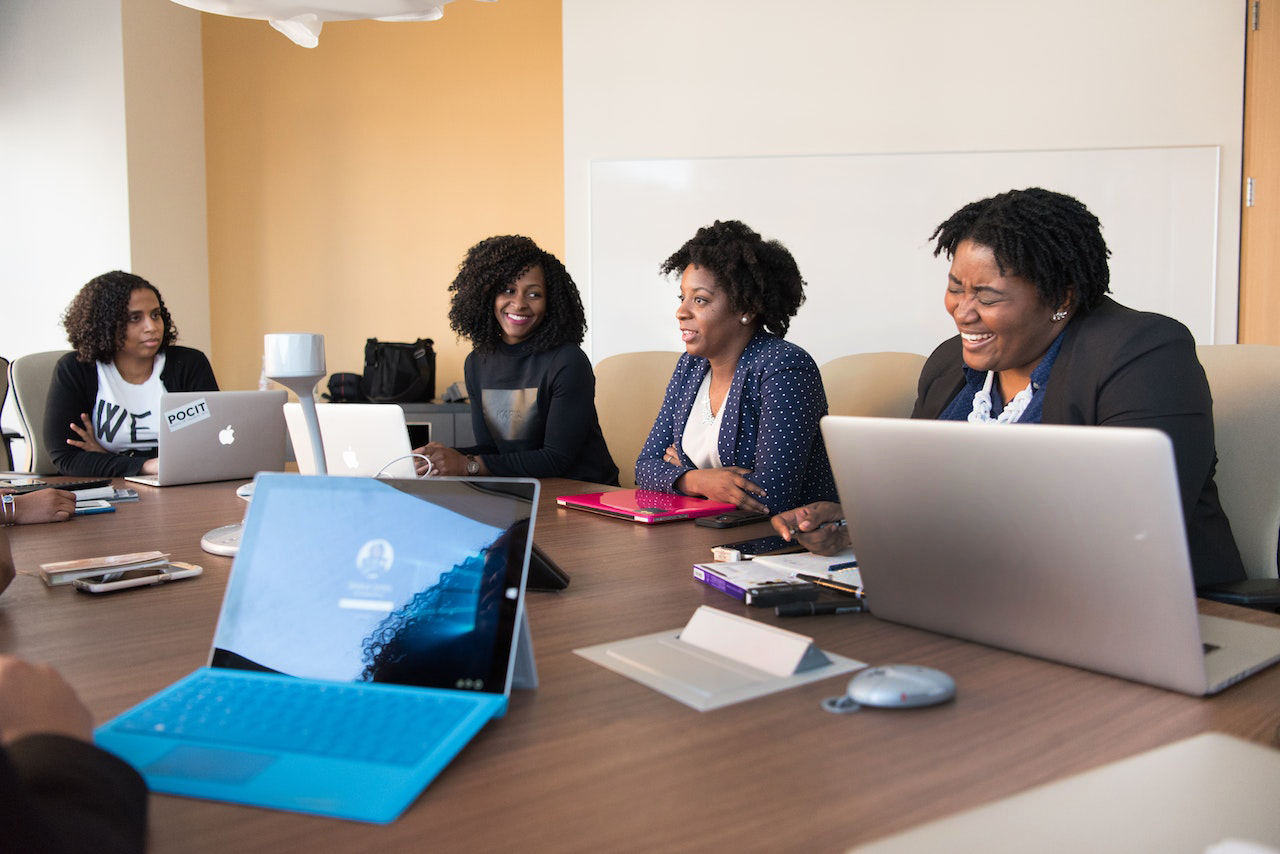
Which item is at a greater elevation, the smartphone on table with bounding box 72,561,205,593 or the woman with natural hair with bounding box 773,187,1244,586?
the woman with natural hair with bounding box 773,187,1244,586

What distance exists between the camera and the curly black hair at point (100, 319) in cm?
296

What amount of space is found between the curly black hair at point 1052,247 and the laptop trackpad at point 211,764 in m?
1.47

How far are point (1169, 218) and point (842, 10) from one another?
1542 millimetres

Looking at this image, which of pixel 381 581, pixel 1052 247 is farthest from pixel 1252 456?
pixel 381 581

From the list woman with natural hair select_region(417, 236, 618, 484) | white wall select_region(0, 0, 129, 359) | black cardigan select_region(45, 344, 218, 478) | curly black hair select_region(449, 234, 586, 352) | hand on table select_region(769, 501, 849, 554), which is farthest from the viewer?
white wall select_region(0, 0, 129, 359)

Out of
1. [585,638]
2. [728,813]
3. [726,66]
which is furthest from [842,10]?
[728,813]

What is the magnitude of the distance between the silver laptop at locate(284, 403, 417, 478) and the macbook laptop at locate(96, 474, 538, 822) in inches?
31.7

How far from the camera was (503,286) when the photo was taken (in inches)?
116

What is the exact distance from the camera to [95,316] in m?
2.98

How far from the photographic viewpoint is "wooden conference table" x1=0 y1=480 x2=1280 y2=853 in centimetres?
64

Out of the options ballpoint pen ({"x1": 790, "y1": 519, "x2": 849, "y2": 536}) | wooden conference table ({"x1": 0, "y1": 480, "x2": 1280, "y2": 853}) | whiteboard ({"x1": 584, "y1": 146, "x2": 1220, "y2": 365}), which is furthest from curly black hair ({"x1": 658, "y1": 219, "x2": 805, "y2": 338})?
whiteboard ({"x1": 584, "y1": 146, "x2": 1220, "y2": 365})

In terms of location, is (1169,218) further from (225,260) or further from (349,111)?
(225,260)

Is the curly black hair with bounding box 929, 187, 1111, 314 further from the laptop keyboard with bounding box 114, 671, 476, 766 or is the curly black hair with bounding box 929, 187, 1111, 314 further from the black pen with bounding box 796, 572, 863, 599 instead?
the laptop keyboard with bounding box 114, 671, 476, 766

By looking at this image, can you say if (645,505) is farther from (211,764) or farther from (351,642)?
(211,764)
